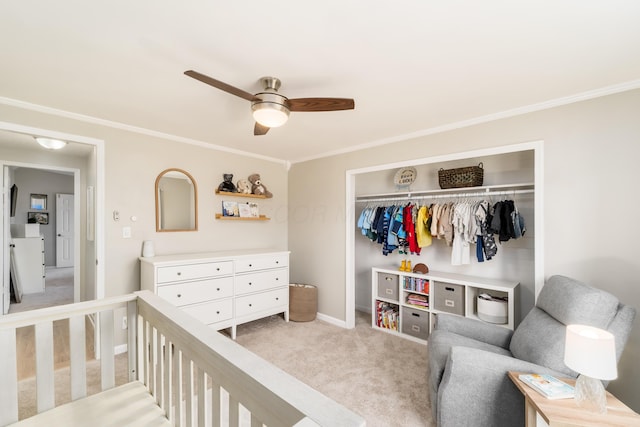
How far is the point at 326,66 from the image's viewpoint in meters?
1.76

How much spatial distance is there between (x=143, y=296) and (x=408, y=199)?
2983 mm

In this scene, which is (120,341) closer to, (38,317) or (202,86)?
(38,317)

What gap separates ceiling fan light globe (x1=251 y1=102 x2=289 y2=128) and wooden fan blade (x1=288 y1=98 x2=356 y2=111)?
0.23 feet

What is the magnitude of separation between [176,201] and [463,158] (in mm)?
3153

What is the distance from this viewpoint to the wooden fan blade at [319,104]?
179 centimetres

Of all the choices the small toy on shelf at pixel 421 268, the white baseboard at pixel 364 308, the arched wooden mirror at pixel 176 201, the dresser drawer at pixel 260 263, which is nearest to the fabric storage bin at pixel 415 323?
the small toy on shelf at pixel 421 268

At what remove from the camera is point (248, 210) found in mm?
3906

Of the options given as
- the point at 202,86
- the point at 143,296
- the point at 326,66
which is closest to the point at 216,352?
the point at 143,296

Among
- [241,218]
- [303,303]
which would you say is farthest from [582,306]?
[241,218]

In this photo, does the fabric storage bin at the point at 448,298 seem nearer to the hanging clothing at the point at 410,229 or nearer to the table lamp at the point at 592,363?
the hanging clothing at the point at 410,229

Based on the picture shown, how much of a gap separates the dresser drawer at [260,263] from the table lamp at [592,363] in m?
2.85

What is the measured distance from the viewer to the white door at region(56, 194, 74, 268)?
22.1ft

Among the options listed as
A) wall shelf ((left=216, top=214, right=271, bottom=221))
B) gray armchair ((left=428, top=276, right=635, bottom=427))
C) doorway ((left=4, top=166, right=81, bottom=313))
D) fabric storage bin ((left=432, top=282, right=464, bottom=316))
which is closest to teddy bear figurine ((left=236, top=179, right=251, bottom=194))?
wall shelf ((left=216, top=214, right=271, bottom=221))

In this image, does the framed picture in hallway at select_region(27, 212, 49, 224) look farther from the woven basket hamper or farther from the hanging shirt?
the hanging shirt
